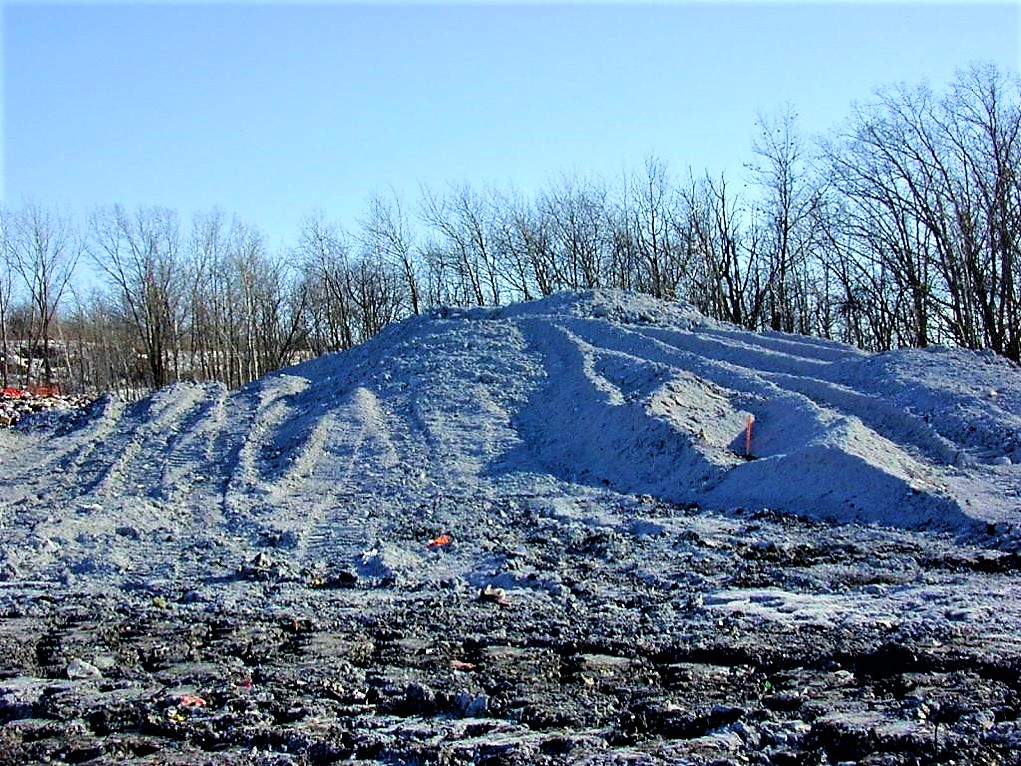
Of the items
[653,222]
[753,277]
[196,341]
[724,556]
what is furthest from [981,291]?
[196,341]

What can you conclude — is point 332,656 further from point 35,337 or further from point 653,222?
point 35,337

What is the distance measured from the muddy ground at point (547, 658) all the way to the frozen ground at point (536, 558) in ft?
0.08

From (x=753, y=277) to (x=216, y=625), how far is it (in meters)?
27.4

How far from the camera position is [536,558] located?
760 centimetres

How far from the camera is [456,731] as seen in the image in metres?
3.95

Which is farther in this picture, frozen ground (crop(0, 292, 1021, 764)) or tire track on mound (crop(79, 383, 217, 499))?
tire track on mound (crop(79, 383, 217, 499))

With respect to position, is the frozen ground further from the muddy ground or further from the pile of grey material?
the pile of grey material

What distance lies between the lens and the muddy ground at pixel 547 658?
377 centimetres

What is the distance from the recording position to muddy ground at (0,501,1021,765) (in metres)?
3.77

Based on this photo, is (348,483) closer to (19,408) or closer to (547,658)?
(547,658)

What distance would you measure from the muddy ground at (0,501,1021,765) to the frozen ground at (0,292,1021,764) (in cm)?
2

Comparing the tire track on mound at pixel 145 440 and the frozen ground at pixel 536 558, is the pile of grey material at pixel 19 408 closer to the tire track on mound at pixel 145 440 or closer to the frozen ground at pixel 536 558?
the frozen ground at pixel 536 558

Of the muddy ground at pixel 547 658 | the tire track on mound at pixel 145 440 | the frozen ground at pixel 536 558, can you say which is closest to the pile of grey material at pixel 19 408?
the frozen ground at pixel 536 558

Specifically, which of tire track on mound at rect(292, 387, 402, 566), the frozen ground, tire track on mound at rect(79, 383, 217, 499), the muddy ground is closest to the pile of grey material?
the frozen ground
